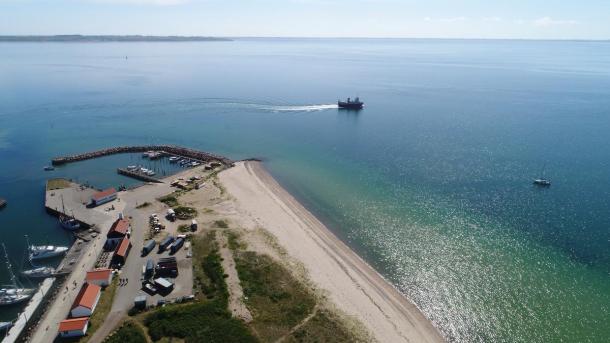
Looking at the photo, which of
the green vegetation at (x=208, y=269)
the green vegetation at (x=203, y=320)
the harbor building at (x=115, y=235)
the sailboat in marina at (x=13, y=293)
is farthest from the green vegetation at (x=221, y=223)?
the sailboat in marina at (x=13, y=293)

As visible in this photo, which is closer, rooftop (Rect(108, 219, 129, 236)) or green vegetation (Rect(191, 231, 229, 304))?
green vegetation (Rect(191, 231, 229, 304))

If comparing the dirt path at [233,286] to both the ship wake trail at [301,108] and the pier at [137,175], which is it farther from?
the ship wake trail at [301,108]

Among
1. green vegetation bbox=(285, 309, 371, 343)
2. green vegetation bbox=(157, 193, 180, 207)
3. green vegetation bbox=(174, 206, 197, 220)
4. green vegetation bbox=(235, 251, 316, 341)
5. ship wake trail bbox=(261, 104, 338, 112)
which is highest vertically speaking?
ship wake trail bbox=(261, 104, 338, 112)

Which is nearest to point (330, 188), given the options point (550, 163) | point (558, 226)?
point (558, 226)

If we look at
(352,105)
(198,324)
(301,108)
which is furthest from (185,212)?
(352,105)

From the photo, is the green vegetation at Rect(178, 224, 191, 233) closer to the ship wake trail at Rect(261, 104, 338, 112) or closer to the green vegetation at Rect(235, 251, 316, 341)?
the green vegetation at Rect(235, 251, 316, 341)

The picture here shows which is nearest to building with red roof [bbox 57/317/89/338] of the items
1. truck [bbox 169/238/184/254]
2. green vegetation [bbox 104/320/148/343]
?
green vegetation [bbox 104/320/148/343]
